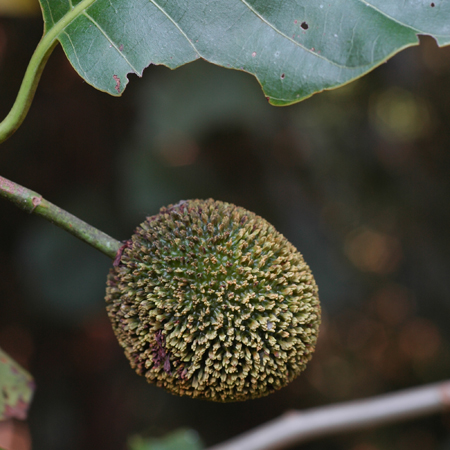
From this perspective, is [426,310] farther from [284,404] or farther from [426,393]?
[426,393]

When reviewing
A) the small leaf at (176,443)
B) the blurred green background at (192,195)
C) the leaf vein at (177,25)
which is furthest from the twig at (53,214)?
the blurred green background at (192,195)

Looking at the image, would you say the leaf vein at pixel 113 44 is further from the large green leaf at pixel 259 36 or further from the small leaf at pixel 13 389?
the small leaf at pixel 13 389

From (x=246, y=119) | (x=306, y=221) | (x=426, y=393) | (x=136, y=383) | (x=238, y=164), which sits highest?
(x=246, y=119)

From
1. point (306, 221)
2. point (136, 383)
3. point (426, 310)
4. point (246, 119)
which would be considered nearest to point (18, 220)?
point (136, 383)

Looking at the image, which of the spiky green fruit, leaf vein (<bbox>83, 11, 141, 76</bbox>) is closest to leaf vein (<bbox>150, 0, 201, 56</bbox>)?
leaf vein (<bbox>83, 11, 141, 76</bbox>)

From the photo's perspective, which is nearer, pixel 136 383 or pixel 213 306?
pixel 213 306
